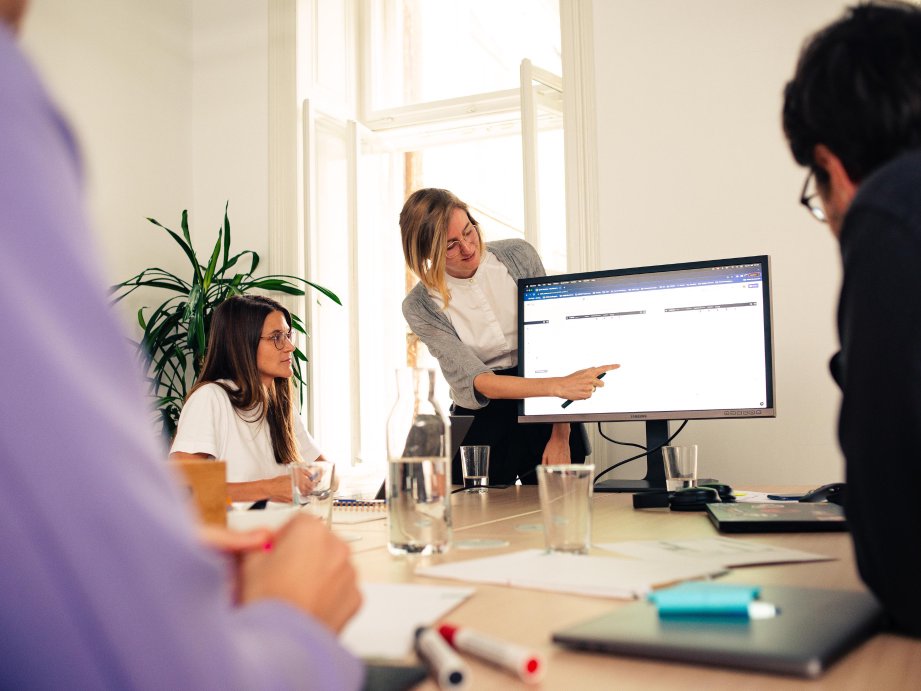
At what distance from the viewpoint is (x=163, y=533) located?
336 mm

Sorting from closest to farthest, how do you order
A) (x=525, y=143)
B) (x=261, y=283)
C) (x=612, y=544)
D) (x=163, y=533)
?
(x=163, y=533) → (x=612, y=544) → (x=525, y=143) → (x=261, y=283)

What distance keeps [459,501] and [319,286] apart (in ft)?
7.29

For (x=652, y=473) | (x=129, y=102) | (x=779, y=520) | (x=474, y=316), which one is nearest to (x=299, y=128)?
(x=129, y=102)

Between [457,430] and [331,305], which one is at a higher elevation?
[331,305]

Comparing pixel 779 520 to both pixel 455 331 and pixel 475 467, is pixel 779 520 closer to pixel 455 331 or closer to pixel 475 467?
pixel 475 467

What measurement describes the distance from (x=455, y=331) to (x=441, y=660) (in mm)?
2080

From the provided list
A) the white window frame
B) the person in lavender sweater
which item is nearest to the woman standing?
the white window frame

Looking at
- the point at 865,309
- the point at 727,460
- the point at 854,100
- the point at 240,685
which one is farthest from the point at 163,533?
the point at 727,460

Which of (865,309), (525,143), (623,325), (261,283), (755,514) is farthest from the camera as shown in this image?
(261,283)

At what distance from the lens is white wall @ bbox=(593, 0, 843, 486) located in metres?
3.01

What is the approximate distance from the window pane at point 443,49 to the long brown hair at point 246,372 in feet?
6.71

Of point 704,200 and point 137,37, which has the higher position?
point 137,37

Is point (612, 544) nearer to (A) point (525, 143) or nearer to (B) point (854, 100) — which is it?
(B) point (854, 100)

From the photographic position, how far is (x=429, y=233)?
103 inches
